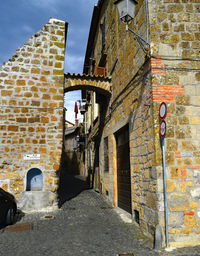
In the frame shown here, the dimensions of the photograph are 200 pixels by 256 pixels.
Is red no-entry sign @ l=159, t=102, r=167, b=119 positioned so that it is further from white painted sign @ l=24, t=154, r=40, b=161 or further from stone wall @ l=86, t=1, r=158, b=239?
white painted sign @ l=24, t=154, r=40, b=161

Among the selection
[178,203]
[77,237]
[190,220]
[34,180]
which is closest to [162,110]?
[178,203]

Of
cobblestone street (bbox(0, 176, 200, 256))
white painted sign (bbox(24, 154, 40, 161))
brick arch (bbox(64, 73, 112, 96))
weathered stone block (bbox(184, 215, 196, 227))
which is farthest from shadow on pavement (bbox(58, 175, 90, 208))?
weathered stone block (bbox(184, 215, 196, 227))

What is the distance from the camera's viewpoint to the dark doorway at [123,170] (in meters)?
6.30

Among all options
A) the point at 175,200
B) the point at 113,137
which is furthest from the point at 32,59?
the point at 175,200

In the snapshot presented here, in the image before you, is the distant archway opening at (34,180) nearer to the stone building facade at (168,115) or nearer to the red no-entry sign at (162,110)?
the stone building facade at (168,115)

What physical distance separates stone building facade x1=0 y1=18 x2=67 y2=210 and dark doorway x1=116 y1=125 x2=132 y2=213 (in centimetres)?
201

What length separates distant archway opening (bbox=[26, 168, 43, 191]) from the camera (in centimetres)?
709

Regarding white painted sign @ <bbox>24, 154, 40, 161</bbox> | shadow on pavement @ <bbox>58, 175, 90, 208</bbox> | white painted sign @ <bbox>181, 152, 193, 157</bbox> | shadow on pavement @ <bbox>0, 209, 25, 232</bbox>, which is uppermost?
white painted sign @ <bbox>181, 152, 193, 157</bbox>

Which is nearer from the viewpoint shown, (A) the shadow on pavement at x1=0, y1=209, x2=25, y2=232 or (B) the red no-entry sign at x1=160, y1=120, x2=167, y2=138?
(B) the red no-entry sign at x1=160, y1=120, x2=167, y2=138

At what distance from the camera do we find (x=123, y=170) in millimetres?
6770

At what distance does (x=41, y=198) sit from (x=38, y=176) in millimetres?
707

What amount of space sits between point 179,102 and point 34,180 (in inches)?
202

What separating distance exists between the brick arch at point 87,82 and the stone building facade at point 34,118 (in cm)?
51

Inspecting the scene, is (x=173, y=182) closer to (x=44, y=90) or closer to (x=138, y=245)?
(x=138, y=245)
